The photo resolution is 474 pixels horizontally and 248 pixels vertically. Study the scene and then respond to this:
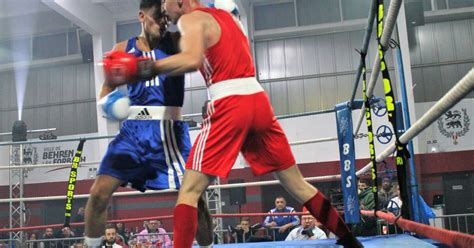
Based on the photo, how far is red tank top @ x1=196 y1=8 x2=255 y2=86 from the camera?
1599 mm

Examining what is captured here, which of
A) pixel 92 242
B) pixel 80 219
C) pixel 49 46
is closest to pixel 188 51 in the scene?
pixel 92 242

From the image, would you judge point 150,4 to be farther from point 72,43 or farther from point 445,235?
point 72,43

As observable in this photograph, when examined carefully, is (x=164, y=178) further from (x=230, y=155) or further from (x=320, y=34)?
(x=320, y=34)

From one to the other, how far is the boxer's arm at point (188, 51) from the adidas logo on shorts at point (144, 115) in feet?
1.92

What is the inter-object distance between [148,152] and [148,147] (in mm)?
20

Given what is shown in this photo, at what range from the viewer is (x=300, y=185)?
179cm

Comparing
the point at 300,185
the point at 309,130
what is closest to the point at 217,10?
the point at 300,185

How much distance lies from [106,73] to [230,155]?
0.46 metres

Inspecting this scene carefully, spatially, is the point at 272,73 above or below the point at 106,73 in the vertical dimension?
above

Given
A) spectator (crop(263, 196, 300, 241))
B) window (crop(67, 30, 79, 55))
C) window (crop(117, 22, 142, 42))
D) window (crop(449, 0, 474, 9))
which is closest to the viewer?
spectator (crop(263, 196, 300, 241))

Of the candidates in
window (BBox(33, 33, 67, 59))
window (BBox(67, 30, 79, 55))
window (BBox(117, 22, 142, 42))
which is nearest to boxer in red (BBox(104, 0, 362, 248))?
window (BBox(117, 22, 142, 42))

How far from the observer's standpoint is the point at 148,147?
1.96 meters

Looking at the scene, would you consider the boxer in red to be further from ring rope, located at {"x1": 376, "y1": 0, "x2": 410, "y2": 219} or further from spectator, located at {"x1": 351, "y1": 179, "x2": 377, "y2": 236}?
spectator, located at {"x1": 351, "y1": 179, "x2": 377, "y2": 236}

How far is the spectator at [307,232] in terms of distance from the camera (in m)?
4.49
